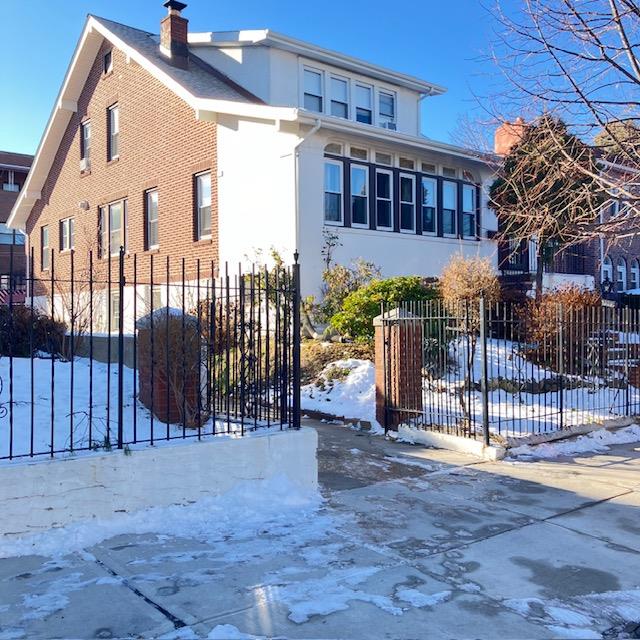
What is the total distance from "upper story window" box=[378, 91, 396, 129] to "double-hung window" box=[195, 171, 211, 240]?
5.75m

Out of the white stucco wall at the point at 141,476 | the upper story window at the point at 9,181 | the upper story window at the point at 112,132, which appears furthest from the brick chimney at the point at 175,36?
the upper story window at the point at 9,181

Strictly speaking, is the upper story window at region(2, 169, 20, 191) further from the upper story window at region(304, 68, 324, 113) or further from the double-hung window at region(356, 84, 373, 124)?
the double-hung window at region(356, 84, 373, 124)

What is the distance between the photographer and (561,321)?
9.95 meters

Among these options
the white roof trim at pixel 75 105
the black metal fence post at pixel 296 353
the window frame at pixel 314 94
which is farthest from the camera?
the window frame at pixel 314 94

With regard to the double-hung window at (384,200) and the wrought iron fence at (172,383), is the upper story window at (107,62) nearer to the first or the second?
the double-hung window at (384,200)

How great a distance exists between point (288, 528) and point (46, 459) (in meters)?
2.03

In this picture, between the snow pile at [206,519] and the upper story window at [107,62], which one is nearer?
the snow pile at [206,519]

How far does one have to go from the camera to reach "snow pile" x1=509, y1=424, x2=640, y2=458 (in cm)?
871

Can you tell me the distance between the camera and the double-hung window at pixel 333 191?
621 inches

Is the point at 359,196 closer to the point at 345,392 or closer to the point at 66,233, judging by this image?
the point at 345,392

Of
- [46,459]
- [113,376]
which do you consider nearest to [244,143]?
[113,376]

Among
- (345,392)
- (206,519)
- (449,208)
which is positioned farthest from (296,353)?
(449,208)

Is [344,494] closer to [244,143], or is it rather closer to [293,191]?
[293,191]

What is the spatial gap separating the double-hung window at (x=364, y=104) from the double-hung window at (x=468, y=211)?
345cm
